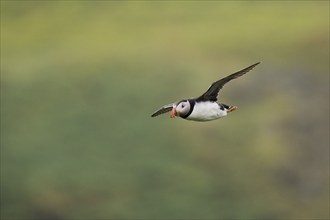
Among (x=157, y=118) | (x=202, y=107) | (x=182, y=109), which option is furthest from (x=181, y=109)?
(x=157, y=118)

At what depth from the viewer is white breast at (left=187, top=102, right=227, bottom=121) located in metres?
19.8

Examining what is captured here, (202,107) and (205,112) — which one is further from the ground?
(202,107)

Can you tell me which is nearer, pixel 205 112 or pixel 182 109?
pixel 182 109

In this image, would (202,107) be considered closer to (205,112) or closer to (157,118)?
(205,112)

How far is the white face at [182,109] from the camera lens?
19578 mm

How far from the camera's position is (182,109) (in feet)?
64.3

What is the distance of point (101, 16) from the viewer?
154 feet

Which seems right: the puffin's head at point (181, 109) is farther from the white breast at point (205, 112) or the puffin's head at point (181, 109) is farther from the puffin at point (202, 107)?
the white breast at point (205, 112)

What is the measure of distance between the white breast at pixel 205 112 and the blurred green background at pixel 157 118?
550 inches

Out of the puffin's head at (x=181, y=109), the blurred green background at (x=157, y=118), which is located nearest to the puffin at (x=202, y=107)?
the puffin's head at (x=181, y=109)

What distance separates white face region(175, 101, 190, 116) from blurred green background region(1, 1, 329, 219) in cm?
1453

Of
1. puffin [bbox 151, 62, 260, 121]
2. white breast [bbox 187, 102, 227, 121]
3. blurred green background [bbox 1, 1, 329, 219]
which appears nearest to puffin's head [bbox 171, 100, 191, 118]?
puffin [bbox 151, 62, 260, 121]

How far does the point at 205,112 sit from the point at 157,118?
18634 mm

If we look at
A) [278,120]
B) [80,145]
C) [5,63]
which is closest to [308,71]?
[278,120]
